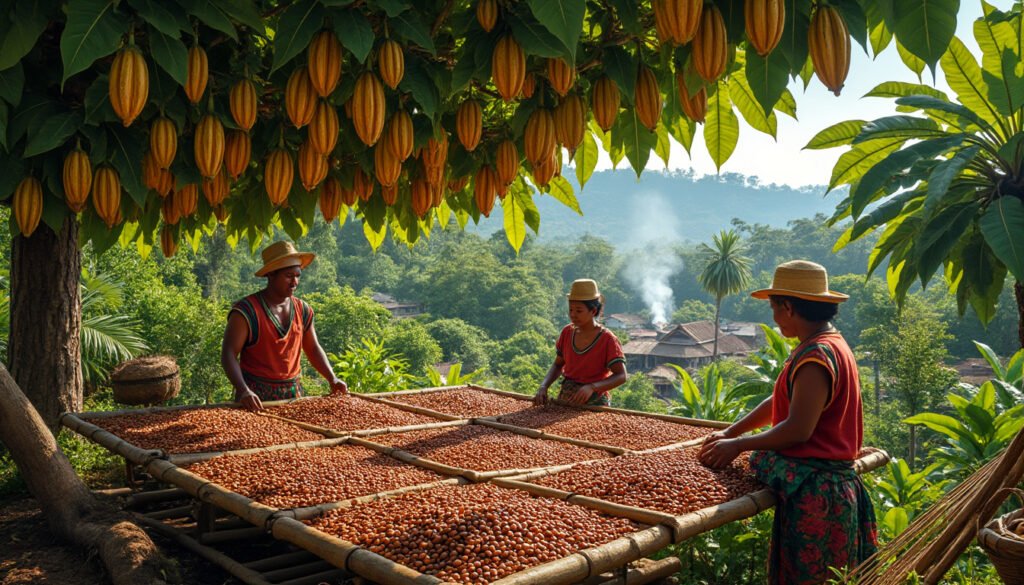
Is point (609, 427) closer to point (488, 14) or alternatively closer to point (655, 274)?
point (488, 14)

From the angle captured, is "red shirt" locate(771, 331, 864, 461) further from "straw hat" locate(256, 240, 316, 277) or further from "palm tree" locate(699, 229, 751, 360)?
"palm tree" locate(699, 229, 751, 360)

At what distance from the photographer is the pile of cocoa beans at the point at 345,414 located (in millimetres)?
3533

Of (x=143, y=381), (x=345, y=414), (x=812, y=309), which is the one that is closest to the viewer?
(x=812, y=309)

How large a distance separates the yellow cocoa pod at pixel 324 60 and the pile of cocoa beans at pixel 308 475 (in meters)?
1.18

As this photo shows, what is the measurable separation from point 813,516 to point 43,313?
12.6 ft

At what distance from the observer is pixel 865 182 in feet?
10.9

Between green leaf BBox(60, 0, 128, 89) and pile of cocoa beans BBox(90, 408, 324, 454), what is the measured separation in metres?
1.62

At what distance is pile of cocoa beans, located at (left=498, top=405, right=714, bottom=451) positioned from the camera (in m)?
3.28

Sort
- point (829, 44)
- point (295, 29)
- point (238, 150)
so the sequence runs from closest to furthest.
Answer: point (829, 44) < point (295, 29) < point (238, 150)

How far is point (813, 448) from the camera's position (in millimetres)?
2402

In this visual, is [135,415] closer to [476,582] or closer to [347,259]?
[476,582]

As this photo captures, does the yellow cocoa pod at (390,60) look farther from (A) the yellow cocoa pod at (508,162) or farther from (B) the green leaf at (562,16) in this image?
(A) the yellow cocoa pod at (508,162)

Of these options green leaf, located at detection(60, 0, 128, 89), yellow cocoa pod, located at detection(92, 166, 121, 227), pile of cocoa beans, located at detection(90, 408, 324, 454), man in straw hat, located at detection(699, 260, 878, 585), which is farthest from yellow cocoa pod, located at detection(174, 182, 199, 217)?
man in straw hat, located at detection(699, 260, 878, 585)

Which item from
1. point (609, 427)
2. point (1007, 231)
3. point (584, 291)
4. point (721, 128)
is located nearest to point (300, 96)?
point (721, 128)
